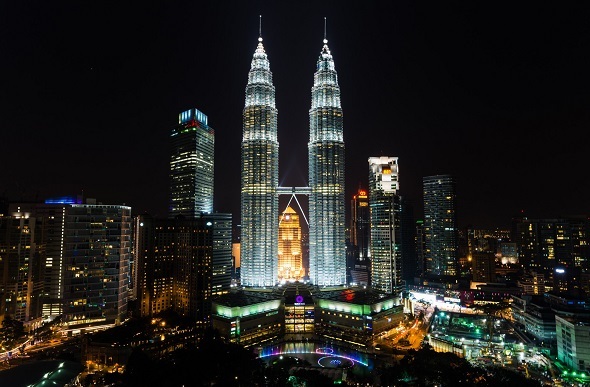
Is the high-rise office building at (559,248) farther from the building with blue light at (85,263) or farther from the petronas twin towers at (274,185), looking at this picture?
the building with blue light at (85,263)

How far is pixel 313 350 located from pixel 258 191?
4708cm

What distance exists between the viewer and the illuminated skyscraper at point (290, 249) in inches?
5477

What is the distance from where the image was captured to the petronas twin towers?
10400 cm

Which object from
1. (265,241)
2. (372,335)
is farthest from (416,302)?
(265,241)

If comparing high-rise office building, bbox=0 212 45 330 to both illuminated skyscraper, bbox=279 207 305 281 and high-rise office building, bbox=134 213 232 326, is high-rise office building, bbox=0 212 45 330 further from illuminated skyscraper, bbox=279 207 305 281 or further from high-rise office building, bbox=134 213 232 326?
illuminated skyscraper, bbox=279 207 305 281

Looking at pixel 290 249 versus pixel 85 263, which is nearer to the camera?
pixel 85 263

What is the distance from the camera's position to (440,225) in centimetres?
13725

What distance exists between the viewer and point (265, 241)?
104 metres

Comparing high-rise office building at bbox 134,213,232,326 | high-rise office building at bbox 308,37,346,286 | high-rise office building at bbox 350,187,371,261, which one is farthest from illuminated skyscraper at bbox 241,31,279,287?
high-rise office building at bbox 350,187,371,261

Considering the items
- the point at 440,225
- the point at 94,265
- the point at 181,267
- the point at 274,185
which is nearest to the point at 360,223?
the point at 440,225

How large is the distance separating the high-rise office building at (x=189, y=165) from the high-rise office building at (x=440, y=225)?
84.6 metres

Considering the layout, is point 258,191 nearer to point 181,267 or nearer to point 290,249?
point 181,267

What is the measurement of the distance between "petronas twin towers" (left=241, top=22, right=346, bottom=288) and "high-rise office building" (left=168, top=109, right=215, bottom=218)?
17384 mm

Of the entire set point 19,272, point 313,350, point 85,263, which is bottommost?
point 313,350
